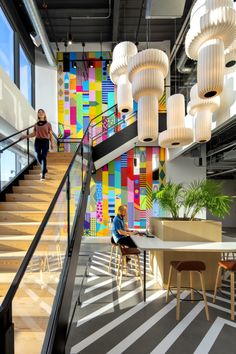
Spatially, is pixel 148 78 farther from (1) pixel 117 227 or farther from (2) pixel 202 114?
(1) pixel 117 227

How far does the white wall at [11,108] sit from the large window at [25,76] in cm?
172

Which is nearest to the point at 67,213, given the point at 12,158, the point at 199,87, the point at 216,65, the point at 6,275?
the point at 6,275

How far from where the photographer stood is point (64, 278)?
3244 mm

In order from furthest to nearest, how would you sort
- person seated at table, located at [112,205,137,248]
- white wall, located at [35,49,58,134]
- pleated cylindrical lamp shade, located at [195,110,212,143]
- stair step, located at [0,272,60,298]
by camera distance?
white wall, located at [35,49,58,134] → person seated at table, located at [112,205,137,248] → pleated cylindrical lamp shade, located at [195,110,212,143] → stair step, located at [0,272,60,298]

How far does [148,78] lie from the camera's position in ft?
13.2

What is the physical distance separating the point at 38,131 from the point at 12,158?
Answer: 0.85 metres

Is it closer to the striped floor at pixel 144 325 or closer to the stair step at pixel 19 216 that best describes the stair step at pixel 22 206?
the stair step at pixel 19 216

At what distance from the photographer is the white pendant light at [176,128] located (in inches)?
203

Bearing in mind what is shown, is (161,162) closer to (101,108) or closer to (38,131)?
(101,108)

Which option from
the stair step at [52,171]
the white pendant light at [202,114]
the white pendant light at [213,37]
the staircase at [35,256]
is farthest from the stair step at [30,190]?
the white pendant light at [213,37]

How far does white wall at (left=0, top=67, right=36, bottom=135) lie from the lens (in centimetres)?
661

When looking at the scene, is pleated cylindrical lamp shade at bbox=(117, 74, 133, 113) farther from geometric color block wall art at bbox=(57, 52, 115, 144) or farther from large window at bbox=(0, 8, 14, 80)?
geometric color block wall art at bbox=(57, 52, 115, 144)

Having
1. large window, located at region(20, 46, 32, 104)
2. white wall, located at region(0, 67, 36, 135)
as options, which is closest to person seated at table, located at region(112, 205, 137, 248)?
white wall, located at region(0, 67, 36, 135)

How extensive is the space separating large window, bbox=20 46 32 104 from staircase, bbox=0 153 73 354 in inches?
195
